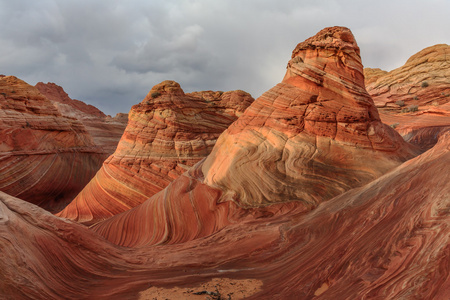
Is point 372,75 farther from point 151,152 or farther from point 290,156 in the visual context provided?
point 290,156

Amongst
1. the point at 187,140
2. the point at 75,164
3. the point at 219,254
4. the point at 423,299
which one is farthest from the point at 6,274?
the point at 75,164

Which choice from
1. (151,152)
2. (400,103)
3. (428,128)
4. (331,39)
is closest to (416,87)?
(400,103)

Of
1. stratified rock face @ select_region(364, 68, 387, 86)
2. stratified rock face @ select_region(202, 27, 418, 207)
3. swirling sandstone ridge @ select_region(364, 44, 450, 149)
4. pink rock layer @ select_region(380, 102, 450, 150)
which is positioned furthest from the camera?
stratified rock face @ select_region(364, 68, 387, 86)

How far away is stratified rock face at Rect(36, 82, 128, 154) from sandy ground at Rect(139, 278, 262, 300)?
24980mm

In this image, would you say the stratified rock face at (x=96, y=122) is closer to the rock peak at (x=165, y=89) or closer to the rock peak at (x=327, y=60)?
the rock peak at (x=165, y=89)

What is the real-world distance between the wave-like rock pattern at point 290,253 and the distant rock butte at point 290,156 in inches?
31.8

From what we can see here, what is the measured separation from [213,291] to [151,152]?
40.2ft

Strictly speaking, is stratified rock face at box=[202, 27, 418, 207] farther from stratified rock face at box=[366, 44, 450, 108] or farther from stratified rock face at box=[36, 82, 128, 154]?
stratified rock face at box=[36, 82, 128, 154]

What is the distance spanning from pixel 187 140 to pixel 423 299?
47.7ft

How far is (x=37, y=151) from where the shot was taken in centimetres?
2145

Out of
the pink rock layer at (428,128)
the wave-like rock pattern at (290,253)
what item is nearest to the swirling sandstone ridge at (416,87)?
the pink rock layer at (428,128)

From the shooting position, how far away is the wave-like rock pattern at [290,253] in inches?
151

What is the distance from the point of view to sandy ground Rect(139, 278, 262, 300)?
479cm

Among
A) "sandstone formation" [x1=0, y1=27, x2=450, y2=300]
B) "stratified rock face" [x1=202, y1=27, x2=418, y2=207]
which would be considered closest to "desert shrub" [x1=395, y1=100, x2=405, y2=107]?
"stratified rock face" [x1=202, y1=27, x2=418, y2=207]
